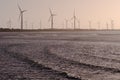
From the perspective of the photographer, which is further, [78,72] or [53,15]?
[53,15]

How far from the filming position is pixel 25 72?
55.4 feet

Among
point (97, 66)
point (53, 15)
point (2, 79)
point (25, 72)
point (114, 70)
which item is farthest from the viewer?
point (53, 15)

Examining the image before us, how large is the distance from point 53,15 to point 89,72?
158 metres

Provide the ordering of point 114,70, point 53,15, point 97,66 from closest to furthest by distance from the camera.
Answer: point 114,70 < point 97,66 < point 53,15

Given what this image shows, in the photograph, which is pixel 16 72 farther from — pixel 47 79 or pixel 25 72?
pixel 47 79

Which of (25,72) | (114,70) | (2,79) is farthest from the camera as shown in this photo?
(114,70)

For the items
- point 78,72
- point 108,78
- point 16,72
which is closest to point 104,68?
point 78,72

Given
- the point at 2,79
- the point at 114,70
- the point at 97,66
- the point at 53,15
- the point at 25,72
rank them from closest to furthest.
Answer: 1. the point at 2,79
2. the point at 25,72
3. the point at 114,70
4. the point at 97,66
5. the point at 53,15

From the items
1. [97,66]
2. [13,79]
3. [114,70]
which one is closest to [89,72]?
[114,70]

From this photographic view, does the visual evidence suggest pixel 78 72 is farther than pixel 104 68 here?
No

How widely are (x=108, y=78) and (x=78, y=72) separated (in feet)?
7.37

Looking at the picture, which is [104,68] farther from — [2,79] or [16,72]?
[2,79]

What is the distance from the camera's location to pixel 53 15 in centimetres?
17462

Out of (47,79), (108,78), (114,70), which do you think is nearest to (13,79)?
(47,79)
